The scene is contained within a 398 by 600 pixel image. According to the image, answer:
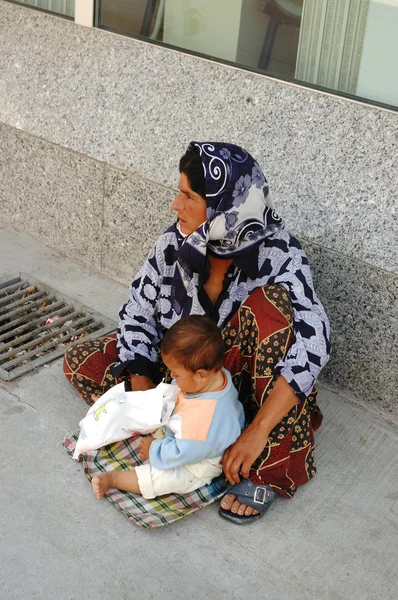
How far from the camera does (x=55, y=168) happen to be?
4.48m

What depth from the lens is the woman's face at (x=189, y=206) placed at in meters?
2.91

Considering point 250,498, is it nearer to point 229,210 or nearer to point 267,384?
point 267,384

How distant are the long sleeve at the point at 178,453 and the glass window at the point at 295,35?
63.9 inches

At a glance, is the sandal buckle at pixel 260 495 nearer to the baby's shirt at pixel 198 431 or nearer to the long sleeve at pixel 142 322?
the baby's shirt at pixel 198 431

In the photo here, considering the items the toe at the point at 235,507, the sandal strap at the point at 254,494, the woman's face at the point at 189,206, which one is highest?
the woman's face at the point at 189,206

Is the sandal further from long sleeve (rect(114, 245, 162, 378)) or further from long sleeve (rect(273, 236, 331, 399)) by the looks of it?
long sleeve (rect(114, 245, 162, 378))

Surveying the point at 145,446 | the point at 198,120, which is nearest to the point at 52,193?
the point at 198,120

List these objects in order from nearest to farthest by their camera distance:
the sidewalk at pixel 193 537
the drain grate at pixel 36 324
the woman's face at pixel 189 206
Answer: the sidewalk at pixel 193 537 → the woman's face at pixel 189 206 → the drain grate at pixel 36 324

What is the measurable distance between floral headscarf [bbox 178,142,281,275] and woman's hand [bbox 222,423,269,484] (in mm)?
648

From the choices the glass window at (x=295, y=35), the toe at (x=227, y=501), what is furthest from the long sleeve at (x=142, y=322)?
the glass window at (x=295, y=35)

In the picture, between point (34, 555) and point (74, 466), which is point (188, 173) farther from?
point (34, 555)

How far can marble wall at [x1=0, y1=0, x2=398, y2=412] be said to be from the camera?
10.9 feet

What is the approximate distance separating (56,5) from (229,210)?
7.14 ft

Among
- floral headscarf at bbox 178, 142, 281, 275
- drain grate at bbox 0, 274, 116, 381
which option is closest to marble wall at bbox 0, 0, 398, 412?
drain grate at bbox 0, 274, 116, 381
